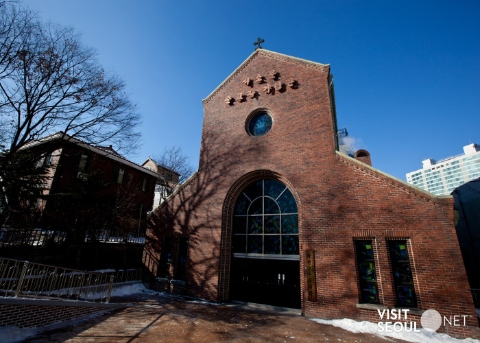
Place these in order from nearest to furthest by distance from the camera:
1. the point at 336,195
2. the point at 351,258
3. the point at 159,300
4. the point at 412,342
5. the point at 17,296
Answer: the point at 17,296, the point at 412,342, the point at 351,258, the point at 336,195, the point at 159,300

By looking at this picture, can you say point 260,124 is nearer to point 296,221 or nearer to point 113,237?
point 296,221

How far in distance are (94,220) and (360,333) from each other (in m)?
11.6

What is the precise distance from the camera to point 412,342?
600cm

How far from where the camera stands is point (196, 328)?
6.33 meters

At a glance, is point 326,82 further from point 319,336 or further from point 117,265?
point 117,265

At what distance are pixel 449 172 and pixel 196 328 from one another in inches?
5329

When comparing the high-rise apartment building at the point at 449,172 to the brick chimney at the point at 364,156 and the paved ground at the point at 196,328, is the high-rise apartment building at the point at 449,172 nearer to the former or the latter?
the brick chimney at the point at 364,156

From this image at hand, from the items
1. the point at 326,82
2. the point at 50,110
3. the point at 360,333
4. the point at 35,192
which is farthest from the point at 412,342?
the point at 50,110

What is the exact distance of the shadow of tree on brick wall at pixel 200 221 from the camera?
33.2 feet

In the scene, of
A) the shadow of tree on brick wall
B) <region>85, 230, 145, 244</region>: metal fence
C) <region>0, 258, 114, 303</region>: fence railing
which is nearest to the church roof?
the shadow of tree on brick wall

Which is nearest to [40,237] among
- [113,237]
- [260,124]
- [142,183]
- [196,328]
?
[113,237]

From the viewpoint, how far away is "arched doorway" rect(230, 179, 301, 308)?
9.12 meters

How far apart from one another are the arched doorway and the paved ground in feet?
3.53

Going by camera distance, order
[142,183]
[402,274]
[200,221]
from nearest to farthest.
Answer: [402,274], [200,221], [142,183]
